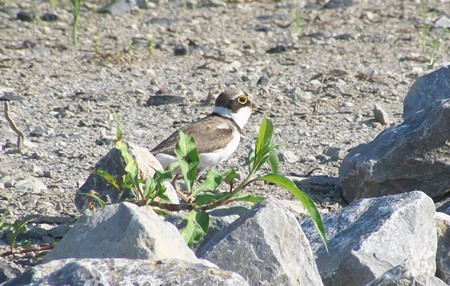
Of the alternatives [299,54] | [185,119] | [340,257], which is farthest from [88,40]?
[340,257]

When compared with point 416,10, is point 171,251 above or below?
above

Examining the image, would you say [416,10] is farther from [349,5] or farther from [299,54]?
[299,54]

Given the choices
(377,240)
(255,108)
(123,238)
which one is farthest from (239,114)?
(123,238)

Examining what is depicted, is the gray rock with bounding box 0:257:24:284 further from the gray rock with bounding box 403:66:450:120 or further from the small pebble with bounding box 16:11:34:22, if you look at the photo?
the small pebble with bounding box 16:11:34:22

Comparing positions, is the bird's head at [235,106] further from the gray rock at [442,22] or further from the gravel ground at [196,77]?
the gray rock at [442,22]

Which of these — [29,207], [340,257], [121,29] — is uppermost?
[340,257]

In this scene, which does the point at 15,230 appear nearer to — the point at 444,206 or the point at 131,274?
the point at 131,274

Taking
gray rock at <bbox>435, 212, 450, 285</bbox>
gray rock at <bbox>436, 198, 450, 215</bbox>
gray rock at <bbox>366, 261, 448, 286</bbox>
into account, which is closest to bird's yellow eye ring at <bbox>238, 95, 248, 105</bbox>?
gray rock at <bbox>436, 198, 450, 215</bbox>
